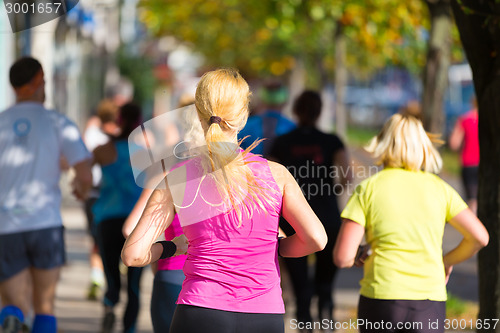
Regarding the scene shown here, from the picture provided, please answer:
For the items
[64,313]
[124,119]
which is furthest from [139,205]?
[64,313]

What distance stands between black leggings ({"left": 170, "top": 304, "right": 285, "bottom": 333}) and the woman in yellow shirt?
1.01 meters

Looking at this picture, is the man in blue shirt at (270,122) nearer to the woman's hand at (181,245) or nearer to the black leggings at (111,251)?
the black leggings at (111,251)

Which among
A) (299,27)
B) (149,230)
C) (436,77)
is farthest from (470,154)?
(149,230)

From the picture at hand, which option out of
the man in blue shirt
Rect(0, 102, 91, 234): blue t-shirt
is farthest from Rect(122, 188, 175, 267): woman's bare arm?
the man in blue shirt

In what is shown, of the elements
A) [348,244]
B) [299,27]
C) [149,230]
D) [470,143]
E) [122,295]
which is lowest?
[122,295]

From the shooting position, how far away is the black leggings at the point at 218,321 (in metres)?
3.16

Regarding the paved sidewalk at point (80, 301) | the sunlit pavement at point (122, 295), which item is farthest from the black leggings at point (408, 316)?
the paved sidewalk at point (80, 301)

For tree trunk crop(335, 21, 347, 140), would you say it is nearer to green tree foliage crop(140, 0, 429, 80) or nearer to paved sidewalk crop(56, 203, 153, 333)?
green tree foliage crop(140, 0, 429, 80)

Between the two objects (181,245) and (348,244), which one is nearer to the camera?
(181,245)

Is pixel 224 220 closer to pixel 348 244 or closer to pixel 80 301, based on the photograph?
pixel 348 244

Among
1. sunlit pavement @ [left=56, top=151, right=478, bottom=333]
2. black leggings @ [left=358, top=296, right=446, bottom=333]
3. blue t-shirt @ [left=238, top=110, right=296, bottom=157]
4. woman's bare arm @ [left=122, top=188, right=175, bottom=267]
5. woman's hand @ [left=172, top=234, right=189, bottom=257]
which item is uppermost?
woman's bare arm @ [left=122, top=188, right=175, bottom=267]

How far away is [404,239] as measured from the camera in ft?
13.5

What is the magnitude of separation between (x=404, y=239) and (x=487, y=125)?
62.4 inches

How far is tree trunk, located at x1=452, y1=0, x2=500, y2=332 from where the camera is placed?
17.4 ft
